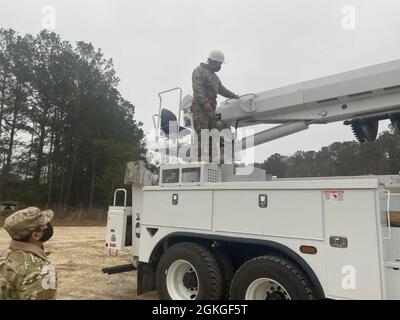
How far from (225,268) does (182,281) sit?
735 millimetres

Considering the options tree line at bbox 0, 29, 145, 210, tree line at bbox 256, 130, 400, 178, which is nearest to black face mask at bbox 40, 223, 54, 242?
tree line at bbox 256, 130, 400, 178

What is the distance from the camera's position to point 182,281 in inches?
221

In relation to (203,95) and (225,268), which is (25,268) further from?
(203,95)

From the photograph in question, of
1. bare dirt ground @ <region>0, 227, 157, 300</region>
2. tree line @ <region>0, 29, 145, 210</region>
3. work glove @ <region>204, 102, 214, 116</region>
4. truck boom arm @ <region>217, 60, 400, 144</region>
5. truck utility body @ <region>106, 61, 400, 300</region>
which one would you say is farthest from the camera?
tree line @ <region>0, 29, 145, 210</region>

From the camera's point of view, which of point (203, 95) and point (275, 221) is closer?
point (275, 221)

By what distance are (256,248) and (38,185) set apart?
35.5 metres

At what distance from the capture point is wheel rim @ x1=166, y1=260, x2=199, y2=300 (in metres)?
5.45

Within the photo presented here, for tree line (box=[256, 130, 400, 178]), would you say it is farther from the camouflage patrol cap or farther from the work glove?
the camouflage patrol cap

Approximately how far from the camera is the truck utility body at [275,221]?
394 centimetres

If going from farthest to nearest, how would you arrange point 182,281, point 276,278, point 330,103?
point 182,281, point 330,103, point 276,278

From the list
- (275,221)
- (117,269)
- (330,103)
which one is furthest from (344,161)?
(117,269)

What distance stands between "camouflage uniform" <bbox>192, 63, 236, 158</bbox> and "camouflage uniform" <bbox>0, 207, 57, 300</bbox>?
346 cm

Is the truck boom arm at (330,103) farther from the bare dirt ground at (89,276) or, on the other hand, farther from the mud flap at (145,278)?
the bare dirt ground at (89,276)
